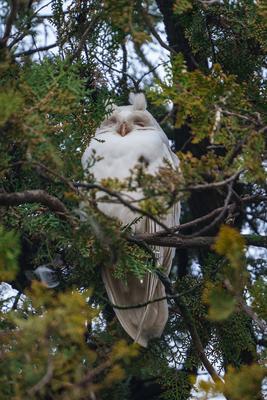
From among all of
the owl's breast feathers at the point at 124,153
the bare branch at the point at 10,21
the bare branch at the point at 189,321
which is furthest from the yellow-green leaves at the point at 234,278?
the owl's breast feathers at the point at 124,153

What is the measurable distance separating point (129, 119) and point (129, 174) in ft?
1.05

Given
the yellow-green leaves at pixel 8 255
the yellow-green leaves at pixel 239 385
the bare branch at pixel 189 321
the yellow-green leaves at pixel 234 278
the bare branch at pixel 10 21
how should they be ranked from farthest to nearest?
the bare branch at pixel 189 321, the bare branch at pixel 10 21, the yellow-green leaves at pixel 8 255, the yellow-green leaves at pixel 239 385, the yellow-green leaves at pixel 234 278

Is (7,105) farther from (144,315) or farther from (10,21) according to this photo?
(144,315)

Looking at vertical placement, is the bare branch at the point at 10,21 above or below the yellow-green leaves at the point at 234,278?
above

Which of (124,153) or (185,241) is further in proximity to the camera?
(124,153)

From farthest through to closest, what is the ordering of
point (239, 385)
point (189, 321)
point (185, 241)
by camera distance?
point (189, 321) < point (185, 241) < point (239, 385)

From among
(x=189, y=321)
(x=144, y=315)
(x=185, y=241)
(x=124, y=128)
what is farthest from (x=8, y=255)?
(x=124, y=128)

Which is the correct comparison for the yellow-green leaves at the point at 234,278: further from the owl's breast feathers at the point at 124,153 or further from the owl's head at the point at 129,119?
the owl's head at the point at 129,119

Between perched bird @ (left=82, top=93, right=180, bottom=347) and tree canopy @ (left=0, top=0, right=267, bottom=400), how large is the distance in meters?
0.08

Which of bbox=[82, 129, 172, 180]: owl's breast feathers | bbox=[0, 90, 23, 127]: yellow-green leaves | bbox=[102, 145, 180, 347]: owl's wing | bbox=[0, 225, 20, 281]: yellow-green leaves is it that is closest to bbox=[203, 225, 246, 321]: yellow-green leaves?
bbox=[0, 225, 20, 281]: yellow-green leaves

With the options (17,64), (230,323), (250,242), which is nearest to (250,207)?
(230,323)

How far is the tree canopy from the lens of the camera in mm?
2684

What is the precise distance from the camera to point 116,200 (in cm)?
293

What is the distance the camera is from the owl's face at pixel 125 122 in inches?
183
